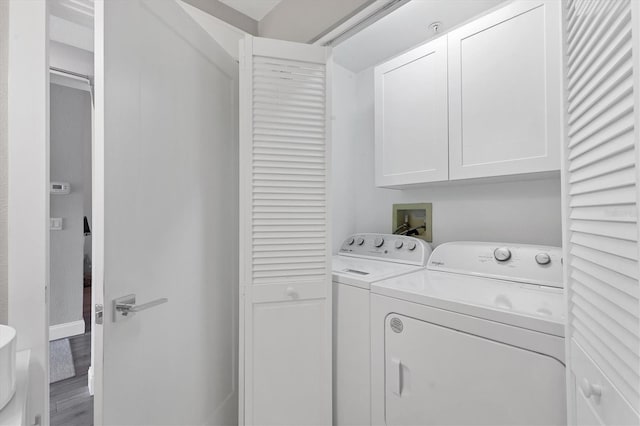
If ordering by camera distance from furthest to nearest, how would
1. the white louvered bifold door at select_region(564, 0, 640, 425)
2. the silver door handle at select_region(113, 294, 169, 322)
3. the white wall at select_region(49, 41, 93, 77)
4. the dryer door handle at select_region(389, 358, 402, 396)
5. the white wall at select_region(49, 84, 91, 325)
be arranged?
1. the white wall at select_region(49, 84, 91, 325)
2. the white wall at select_region(49, 41, 93, 77)
3. the dryer door handle at select_region(389, 358, 402, 396)
4. the silver door handle at select_region(113, 294, 169, 322)
5. the white louvered bifold door at select_region(564, 0, 640, 425)

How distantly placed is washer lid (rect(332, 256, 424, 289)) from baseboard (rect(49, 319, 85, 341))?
10.2ft

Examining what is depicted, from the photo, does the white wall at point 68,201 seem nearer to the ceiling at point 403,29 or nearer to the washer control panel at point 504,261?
the ceiling at point 403,29

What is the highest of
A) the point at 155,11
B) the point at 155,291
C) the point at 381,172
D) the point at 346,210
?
the point at 155,11

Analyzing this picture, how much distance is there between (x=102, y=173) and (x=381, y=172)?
5.00 ft

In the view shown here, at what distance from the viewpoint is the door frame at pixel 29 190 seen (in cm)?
83

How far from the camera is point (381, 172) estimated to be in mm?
1943

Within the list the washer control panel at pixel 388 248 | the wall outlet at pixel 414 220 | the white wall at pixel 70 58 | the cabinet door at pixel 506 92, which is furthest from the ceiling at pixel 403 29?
the white wall at pixel 70 58

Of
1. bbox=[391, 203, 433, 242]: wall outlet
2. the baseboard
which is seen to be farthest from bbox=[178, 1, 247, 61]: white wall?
the baseboard

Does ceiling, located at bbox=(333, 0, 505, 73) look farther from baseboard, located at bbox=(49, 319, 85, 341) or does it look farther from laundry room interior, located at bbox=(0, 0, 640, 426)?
baseboard, located at bbox=(49, 319, 85, 341)

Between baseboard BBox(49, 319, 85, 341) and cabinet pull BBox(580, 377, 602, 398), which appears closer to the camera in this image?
cabinet pull BBox(580, 377, 602, 398)

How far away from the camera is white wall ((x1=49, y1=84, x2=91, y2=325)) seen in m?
3.08

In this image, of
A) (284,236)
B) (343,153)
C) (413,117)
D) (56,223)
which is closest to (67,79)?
(56,223)

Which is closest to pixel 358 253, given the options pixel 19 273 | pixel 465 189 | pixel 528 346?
pixel 465 189

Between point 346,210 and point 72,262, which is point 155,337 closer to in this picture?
point 346,210
